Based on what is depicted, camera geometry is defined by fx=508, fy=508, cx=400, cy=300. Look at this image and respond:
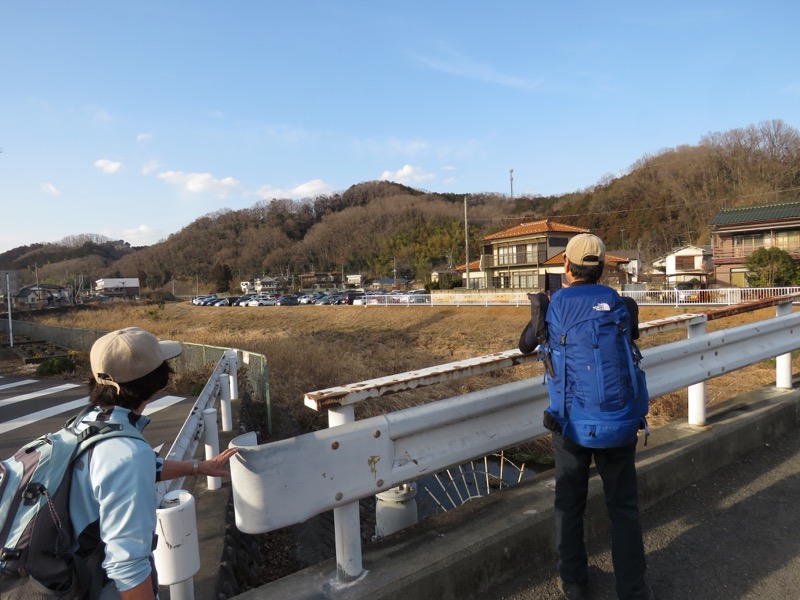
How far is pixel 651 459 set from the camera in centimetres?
296

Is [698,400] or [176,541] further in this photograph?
[698,400]

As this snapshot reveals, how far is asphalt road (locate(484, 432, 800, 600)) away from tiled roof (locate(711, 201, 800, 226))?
38831 millimetres

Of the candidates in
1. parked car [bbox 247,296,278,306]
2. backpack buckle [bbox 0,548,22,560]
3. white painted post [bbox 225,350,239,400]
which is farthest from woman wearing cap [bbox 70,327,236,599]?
parked car [bbox 247,296,278,306]

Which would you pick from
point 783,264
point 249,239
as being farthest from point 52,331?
point 249,239

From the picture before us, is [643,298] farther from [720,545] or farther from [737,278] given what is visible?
[720,545]

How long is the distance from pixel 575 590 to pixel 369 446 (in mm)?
1033

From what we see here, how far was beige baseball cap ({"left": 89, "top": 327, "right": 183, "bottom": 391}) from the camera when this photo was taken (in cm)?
150

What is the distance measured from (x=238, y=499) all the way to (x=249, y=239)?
183 m

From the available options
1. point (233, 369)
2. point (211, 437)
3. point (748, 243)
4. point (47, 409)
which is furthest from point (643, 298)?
point (211, 437)

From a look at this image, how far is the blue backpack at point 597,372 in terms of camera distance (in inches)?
77.2

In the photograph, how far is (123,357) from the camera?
1506 millimetres

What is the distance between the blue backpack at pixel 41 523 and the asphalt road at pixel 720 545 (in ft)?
5.03

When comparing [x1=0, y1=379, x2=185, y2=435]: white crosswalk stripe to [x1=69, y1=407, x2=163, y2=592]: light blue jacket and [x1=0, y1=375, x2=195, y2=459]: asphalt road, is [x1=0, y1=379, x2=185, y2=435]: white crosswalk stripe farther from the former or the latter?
[x1=69, y1=407, x2=163, y2=592]: light blue jacket

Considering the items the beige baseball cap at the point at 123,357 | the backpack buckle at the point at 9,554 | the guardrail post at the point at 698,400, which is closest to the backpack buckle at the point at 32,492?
the backpack buckle at the point at 9,554
